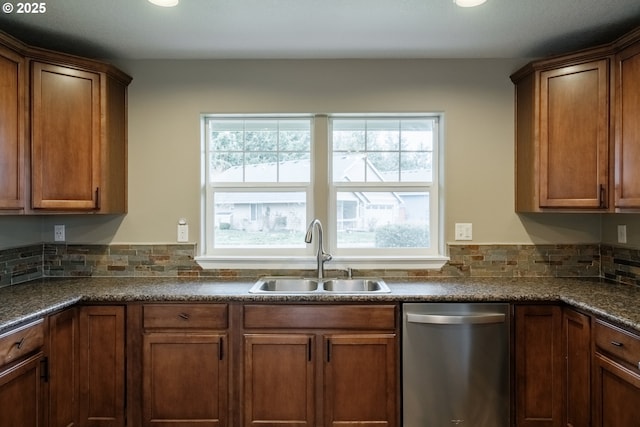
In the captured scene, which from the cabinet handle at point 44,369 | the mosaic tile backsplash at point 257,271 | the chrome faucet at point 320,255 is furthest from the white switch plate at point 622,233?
the cabinet handle at point 44,369

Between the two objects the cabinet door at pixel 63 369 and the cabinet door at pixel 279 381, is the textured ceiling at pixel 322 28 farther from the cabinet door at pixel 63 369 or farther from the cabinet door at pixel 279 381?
the cabinet door at pixel 279 381

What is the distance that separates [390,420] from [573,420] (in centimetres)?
92

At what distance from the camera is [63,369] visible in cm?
196

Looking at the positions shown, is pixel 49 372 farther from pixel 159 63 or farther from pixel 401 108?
pixel 401 108

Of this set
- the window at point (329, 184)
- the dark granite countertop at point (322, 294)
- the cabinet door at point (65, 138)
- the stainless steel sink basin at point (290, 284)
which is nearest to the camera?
the dark granite countertop at point (322, 294)

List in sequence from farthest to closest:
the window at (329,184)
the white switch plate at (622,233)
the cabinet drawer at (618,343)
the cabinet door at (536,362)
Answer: the window at (329,184)
the white switch plate at (622,233)
the cabinet door at (536,362)
the cabinet drawer at (618,343)

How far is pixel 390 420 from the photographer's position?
204 cm

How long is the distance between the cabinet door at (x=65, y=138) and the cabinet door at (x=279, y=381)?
1.34 m

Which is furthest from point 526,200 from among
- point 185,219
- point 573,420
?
point 185,219

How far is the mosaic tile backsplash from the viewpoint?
255 centimetres

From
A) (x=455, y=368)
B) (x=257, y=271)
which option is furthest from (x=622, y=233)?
(x=257, y=271)

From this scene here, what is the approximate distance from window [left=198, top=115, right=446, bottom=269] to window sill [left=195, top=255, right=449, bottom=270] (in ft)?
0.27

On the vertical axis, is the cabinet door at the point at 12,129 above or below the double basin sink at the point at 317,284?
above

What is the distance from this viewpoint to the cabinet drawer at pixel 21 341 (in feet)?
5.21
